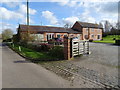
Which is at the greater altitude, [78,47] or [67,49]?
[78,47]

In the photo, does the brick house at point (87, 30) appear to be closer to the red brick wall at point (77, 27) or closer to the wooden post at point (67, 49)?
the red brick wall at point (77, 27)

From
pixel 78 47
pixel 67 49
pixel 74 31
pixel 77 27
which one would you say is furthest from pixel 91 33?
pixel 67 49

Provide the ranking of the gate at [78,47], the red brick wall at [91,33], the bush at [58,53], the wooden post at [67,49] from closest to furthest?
the wooden post at [67,49] → the gate at [78,47] → the bush at [58,53] → the red brick wall at [91,33]

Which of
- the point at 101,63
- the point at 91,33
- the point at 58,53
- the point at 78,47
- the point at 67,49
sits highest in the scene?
the point at 91,33

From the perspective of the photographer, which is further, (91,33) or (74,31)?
(91,33)

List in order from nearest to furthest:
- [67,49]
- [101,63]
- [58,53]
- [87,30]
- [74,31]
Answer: [101,63], [67,49], [58,53], [74,31], [87,30]

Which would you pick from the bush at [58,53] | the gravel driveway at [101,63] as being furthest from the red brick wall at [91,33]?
the bush at [58,53]

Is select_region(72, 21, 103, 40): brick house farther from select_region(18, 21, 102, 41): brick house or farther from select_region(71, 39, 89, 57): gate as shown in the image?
select_region(71, 39, 89, 57): gate

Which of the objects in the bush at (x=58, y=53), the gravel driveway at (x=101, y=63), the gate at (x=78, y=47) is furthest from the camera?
the bush at (x=58, y=53)

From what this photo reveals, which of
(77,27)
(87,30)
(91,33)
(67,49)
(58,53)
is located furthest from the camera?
(91,33)

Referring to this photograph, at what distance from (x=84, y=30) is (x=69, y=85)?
39505 mm

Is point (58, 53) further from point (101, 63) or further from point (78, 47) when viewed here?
point (101, 63)

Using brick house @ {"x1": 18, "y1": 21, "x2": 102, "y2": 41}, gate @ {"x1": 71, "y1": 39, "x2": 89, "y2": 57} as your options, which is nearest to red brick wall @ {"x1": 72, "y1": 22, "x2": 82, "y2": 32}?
brick house @ {"x1": 18, "y1": 21, "x2": 102, "y2": 41}

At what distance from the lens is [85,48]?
36.7 ft
